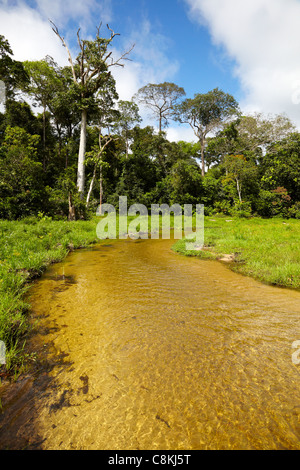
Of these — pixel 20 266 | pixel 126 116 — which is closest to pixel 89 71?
pixel 126 116

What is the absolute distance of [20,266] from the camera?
18.2 ft

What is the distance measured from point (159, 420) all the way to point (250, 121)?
117 ft

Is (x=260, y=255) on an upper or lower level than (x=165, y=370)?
upper

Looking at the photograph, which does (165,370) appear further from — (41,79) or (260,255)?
(41,79)

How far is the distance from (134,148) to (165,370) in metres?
28.6

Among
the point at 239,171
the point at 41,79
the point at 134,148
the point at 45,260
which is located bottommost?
the point at 45,260

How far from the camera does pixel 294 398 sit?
2.19 metres

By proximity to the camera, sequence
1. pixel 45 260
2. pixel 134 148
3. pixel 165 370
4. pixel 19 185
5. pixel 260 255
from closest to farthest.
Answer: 1. pixel 165 370
2. pixel 45 260
3. pixel 260 255
4. pixel 19 185
5. pixel 134 148

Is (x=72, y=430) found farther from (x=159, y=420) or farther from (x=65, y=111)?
(x=65, y=111)

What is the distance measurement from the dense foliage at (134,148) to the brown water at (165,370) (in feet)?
44.5

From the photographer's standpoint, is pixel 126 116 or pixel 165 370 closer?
pixel 165 370

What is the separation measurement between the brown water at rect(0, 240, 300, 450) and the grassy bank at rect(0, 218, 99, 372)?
1.04ft
